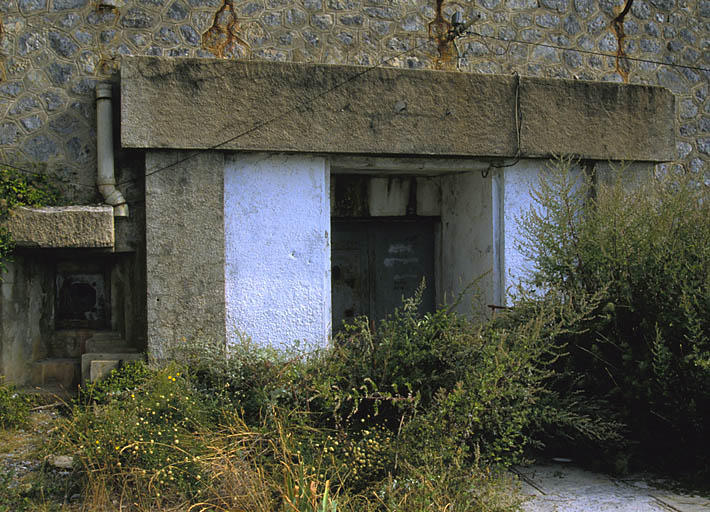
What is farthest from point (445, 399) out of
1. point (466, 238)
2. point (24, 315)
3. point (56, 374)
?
point (24, 315)

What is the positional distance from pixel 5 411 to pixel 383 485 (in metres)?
2.80

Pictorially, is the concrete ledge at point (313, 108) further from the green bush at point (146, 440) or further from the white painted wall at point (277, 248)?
the green bush at point (146, 440)

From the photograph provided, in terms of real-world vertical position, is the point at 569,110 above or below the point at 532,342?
above

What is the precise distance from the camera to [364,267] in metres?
6.03

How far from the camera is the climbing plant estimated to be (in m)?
4.43

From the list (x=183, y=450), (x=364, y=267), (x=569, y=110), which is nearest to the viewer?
(x=183, y=450)

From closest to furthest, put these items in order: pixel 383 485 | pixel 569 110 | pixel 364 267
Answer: pixel 383 485 < pixel 569 110 < pixel 364 267

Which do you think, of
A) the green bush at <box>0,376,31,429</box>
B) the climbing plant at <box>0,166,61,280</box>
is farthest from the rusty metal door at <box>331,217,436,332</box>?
the green bush at <box>0,376,31,429</box>

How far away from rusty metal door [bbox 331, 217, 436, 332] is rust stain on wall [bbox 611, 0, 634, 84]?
230 centimetres

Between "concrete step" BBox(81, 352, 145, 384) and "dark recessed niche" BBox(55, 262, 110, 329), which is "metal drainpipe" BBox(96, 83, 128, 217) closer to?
"dark recessed niche" BBox(55, 262, 110, 329)

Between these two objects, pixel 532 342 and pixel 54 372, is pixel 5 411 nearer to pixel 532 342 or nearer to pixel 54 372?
pixel 54 372

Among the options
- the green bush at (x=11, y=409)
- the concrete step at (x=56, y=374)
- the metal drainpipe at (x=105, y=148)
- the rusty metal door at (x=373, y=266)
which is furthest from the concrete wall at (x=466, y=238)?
the green bush at (x=11, y=409)

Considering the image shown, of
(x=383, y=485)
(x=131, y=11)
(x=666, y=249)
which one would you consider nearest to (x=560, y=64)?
(x=666, y=249)

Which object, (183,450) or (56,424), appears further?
(56,424)
